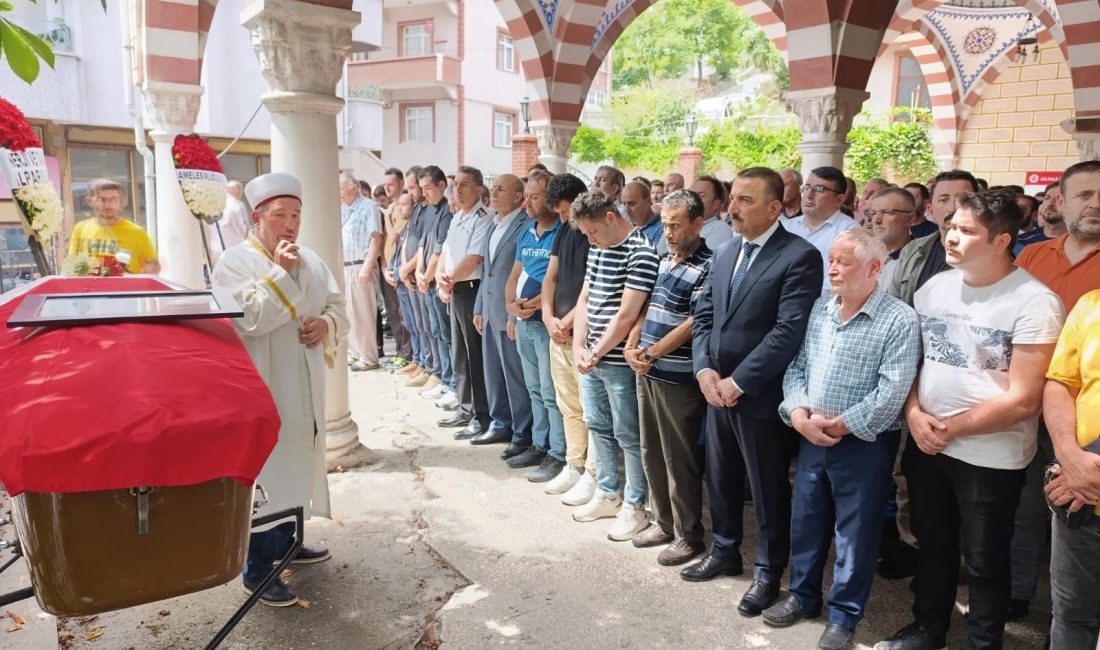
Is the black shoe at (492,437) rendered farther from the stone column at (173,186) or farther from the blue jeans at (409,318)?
the stone column at (173,186)

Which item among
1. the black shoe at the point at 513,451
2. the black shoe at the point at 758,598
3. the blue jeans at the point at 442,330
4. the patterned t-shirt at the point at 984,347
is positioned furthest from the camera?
the blue jeans at the point at 442,330

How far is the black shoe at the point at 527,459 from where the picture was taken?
4957 mm

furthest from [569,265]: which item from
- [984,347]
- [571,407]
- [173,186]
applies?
[173,186]

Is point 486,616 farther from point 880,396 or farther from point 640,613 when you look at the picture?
point 880,396

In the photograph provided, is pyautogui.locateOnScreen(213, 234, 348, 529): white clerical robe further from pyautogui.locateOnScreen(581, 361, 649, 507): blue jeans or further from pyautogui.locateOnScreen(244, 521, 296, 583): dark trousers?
pyautogui.locateOnScreen(581, 361, 649, 507): blue jeans

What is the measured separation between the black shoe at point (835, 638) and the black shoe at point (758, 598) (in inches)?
11.9

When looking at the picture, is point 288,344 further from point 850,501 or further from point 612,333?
point 850,501

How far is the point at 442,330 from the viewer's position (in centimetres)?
642

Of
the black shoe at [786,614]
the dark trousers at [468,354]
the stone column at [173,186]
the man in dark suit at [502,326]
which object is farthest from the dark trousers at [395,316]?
the black shoe at [786,614]

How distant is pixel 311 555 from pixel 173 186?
440 cm

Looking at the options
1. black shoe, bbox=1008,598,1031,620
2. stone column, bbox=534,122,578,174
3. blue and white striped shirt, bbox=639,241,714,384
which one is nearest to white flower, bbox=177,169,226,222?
blue and white striped shirt, bbox=639,241,714,384

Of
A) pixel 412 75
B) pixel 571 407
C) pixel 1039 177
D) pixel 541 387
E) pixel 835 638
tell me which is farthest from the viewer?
pixel 412 75

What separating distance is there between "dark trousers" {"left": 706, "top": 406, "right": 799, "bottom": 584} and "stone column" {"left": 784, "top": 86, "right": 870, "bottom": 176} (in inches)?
146

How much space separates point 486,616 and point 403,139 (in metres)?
23.9
